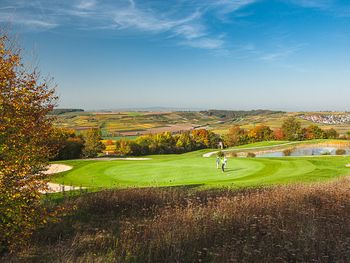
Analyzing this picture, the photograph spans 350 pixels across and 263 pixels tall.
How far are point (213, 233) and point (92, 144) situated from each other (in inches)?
2195

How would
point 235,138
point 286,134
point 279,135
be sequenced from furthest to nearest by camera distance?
point 279,135 → point 235,138 → point 286,134

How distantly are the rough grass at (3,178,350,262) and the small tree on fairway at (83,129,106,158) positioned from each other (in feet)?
160

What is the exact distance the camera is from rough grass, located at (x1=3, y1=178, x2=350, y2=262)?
664 centimetres

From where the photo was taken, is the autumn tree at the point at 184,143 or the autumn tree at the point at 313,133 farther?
the autumn tree at the point at 313,133

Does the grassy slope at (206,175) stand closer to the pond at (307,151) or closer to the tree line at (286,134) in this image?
the pond at (307,151)

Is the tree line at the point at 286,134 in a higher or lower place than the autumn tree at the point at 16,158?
lower

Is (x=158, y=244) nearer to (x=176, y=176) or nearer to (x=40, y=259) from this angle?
(x=40, y=259)

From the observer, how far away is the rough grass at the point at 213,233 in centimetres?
664

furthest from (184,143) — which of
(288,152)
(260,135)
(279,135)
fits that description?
(288,152)

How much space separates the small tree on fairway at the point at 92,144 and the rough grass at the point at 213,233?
48.9 m

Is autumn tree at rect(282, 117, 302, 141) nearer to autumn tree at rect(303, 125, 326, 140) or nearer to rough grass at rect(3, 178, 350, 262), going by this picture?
autumn tree at rect(303, 125, 326, 140)

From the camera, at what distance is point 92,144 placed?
6097cm

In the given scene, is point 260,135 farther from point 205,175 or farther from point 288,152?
point 205,175

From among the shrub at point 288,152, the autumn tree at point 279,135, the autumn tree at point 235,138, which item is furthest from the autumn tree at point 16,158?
the autumn tree at point 279,135
